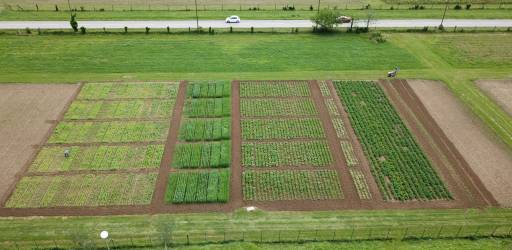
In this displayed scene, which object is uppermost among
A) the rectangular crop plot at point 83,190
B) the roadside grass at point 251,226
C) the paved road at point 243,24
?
the paved road at point 243,24

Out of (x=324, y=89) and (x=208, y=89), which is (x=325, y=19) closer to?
(x=324, y=89)

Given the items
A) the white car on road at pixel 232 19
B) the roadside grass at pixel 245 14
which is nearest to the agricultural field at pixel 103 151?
the white car on road at pixel 232 19

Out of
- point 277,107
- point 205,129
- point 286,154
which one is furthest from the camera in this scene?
point 277,107

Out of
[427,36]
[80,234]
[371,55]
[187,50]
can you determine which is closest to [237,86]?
[187,50]

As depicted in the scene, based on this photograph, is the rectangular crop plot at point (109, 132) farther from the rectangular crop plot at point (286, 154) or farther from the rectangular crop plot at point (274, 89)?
the rectangular crop plot at point (274, 89)

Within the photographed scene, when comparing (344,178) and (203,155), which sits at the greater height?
(203,155)

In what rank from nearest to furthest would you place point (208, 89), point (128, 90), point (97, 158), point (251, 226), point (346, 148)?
point (251, 226) → point (97, 158) → point (346, 148) → point (128, 90) → point (208, 89)

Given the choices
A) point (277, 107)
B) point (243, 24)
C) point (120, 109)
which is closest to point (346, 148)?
point (277, 107)
